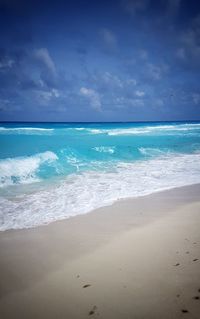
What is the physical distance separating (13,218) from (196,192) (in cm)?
522

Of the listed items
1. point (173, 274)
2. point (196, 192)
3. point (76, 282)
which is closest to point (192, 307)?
point (173, 274)

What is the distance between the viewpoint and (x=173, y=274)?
9.67 feet

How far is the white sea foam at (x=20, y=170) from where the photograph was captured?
925 centimetres

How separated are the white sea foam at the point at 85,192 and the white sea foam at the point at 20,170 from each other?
1954 millimetres

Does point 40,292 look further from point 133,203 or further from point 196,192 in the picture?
point 196,192

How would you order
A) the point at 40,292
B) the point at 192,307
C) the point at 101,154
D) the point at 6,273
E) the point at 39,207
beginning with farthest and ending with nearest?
the point at 101,154
the point at 39,207
the point at 6,273
the point at 40,292
the point at 192,307

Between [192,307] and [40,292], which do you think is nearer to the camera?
[192,307]

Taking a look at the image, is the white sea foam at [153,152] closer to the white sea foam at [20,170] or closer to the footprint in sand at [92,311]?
the white sea foam at [20,170]

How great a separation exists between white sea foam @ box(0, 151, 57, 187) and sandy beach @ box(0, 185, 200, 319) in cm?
493

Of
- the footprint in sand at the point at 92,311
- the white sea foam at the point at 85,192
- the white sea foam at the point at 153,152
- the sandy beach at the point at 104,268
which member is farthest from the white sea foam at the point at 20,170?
the footprint in sand at the point at 92,311

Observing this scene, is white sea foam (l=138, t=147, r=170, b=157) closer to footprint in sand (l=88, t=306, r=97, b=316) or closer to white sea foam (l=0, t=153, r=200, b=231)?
white sea foam (l=0, t=153, r=200, b=231)

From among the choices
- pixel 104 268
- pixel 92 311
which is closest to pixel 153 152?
pixel 104 268

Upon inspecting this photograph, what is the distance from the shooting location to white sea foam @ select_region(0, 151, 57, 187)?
9.25m

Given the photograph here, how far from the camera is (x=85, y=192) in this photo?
23.3ft
